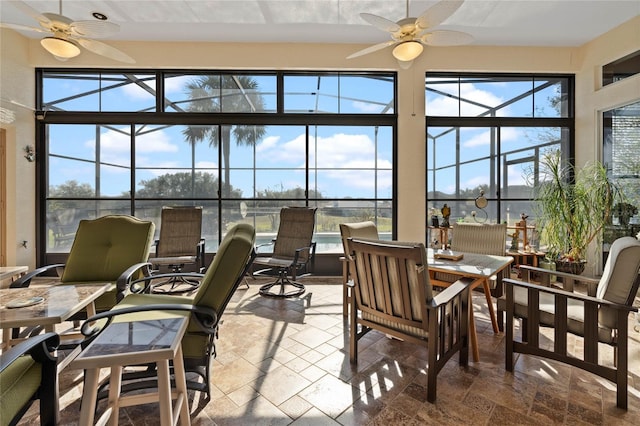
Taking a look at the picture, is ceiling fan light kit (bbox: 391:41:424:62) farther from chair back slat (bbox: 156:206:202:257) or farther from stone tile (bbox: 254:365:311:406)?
chair back slat (bbox: 156:206:202:257)

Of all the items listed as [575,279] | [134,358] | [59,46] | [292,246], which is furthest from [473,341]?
[59,46]

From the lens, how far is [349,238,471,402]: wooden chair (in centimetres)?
177

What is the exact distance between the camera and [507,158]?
4820 mm

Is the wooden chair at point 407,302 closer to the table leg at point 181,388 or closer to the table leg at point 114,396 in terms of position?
the table leg at point 181,388

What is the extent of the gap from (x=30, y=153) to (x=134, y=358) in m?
5.38

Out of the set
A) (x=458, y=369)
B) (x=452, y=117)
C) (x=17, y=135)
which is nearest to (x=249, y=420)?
(x=458, y=369)

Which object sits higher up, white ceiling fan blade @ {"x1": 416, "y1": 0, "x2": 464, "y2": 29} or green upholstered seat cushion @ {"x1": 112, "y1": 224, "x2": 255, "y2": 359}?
white ceiling fan blade @ {"x1": 416, "y1": 0, "x2": 464, "y2": 29}

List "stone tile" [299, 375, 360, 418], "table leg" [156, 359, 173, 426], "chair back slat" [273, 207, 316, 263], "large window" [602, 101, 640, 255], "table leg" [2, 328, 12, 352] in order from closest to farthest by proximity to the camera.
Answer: "table leg" [156, 359, 173, 426] → "stone tile" [299, 375, 360, 418] → "table leg" [2, 328, 12, 352] → "large window" [602, 101, 640, 255] → "chair back slat" [273, 207, 316, 263]

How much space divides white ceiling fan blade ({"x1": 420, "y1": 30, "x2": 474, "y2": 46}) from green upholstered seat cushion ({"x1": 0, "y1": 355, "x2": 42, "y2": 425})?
3624 millimetres

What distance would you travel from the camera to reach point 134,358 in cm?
107

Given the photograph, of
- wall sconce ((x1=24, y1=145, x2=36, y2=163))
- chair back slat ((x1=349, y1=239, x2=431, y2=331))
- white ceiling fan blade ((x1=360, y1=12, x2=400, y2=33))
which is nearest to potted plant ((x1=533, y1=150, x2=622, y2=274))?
white ceiling fan blade ((x1=360, y1=12, x2=400, y2=33))

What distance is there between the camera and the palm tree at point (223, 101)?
471 cm

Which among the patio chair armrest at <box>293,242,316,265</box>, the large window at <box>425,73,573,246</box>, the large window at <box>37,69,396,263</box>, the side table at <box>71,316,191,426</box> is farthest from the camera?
the large window at <box>425,73,573,246</box>

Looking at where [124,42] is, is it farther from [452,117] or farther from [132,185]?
[452,117]
